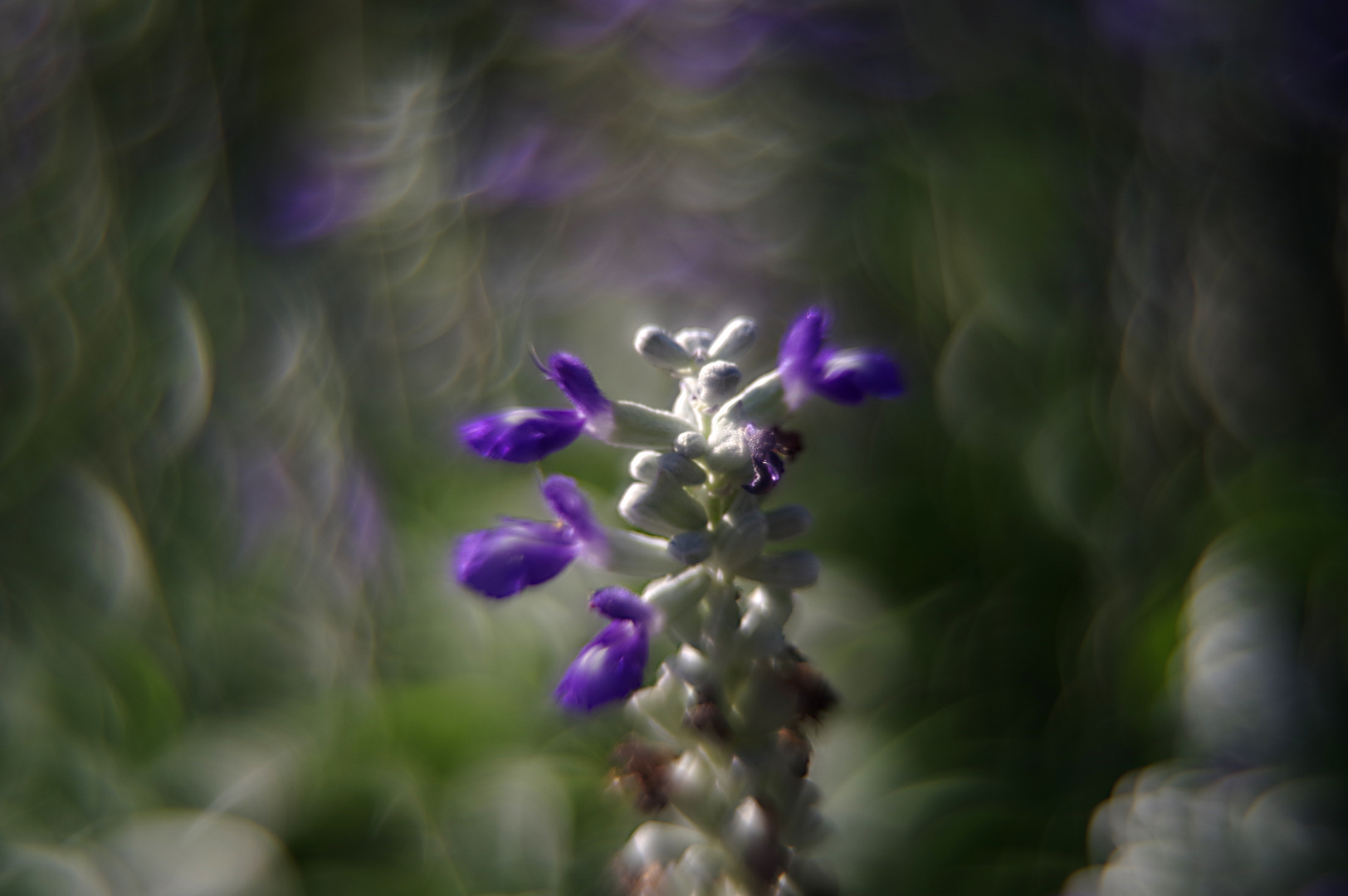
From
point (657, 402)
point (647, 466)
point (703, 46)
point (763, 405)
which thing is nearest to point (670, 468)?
point (647, 466)

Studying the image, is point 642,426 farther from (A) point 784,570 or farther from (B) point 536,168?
(B) point 536,168

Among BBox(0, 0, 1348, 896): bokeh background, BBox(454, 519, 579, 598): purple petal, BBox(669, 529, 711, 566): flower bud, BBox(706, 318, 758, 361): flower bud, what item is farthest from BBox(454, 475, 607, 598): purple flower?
BBox(0, 0, 1348, 896): bokeh background

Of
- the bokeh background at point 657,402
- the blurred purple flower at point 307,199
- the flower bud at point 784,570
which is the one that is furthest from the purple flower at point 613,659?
the blurred purple flower at point 307,199

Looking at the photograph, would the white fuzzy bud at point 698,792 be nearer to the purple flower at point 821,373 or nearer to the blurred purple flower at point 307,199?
the purple flower at point 821,373

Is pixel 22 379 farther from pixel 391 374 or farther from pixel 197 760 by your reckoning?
pixel 197 760

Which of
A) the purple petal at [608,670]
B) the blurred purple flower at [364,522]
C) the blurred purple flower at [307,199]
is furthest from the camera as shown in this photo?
the blurred purple flower at [307,199]

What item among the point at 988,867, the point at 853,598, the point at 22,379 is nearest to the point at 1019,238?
the point at 853,598
